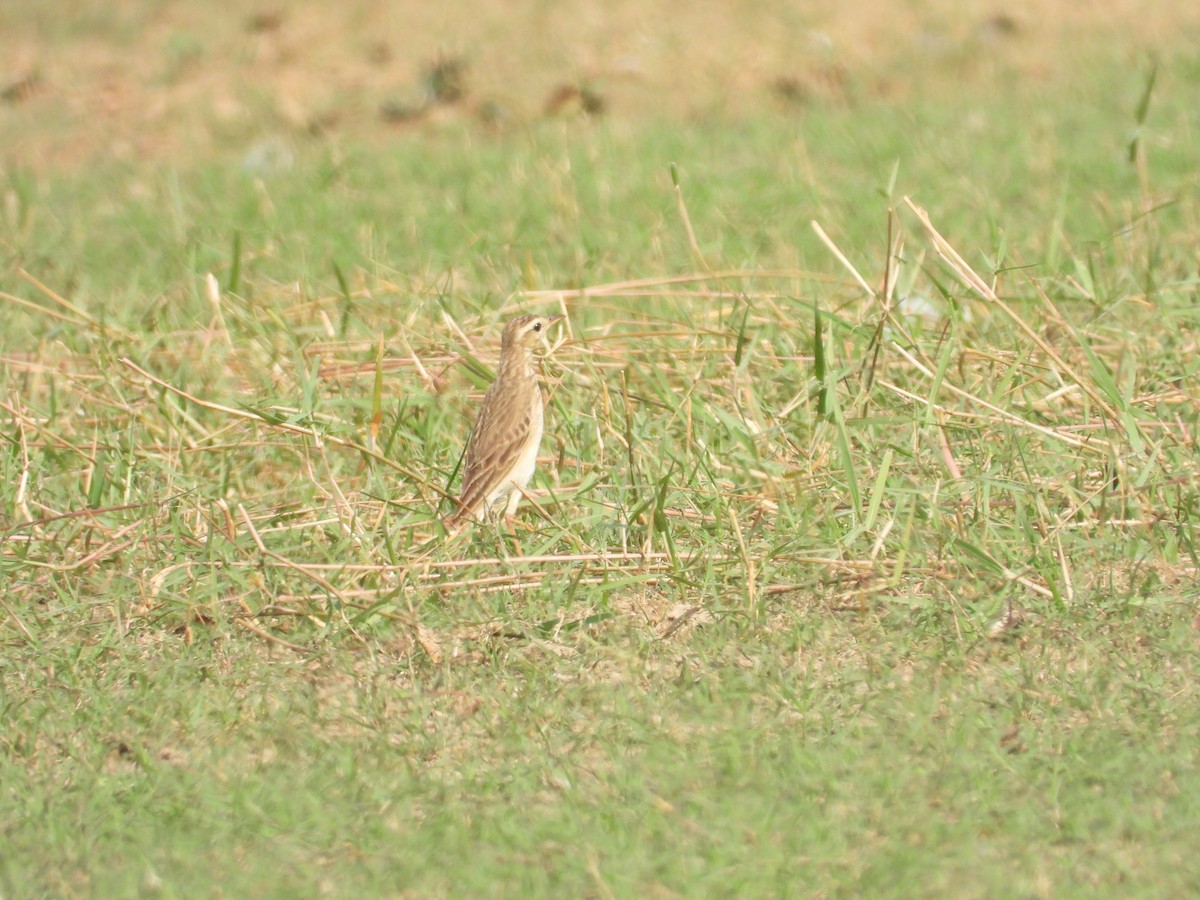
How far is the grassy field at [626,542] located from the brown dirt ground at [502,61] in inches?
68.2

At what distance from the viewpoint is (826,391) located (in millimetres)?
5113

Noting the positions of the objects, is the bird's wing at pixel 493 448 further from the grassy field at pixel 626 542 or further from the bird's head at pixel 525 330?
the bird's head at pixel 525 330

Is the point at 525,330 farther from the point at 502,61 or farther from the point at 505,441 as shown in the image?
the point at 502,61

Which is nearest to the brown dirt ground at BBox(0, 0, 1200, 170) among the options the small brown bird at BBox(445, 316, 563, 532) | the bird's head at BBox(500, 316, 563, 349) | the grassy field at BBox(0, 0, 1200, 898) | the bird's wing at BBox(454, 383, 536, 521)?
the grassy field at BBox(0, 0, 1200, 898)

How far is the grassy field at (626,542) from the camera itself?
3.61m

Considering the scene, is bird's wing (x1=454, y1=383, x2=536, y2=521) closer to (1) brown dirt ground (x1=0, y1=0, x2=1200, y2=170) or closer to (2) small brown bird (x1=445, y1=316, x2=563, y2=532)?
(2) small brown bird (x1=445, y1=316, x2=563, y2=532)

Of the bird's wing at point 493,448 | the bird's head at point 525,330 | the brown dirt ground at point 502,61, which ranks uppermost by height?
the bird's head at point 525,330

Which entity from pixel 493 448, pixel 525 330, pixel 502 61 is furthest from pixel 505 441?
pixel 502 61

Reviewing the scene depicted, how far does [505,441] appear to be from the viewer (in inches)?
204

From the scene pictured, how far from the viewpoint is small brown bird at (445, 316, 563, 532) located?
5.12m

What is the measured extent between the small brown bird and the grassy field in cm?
11

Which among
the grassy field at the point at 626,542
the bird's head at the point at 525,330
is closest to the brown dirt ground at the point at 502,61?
the grassy field at the point at 626,542

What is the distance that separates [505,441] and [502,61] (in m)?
6.24

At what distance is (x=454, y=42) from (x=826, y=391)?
22.4ft
